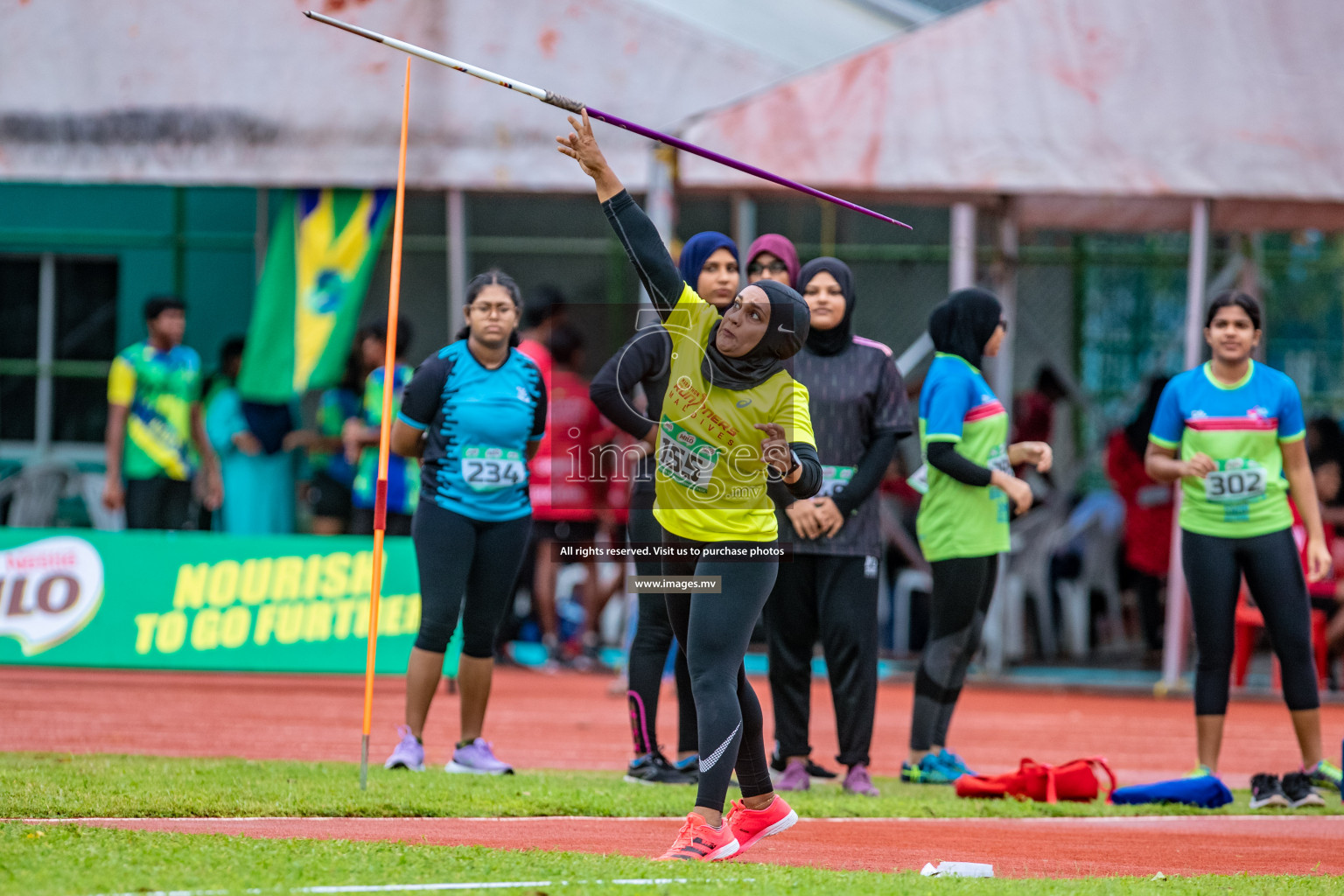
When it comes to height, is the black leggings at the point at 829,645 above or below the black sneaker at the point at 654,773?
above

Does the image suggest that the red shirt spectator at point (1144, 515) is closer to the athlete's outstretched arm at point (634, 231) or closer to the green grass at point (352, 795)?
the green grass at point (352, 795)

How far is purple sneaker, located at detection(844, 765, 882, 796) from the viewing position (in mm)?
7121

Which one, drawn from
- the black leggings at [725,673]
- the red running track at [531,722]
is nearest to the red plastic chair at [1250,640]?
the red running track at [531,722]

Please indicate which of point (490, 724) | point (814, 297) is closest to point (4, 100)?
point (490, 724)

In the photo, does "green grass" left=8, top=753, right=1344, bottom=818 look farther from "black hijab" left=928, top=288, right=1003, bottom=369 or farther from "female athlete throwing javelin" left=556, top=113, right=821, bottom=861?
"black hijab" left=928, top=288, right=1003, bottom=369

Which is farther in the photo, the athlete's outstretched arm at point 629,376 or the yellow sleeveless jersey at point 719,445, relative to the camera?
the athlete's outstretched arm at point 629,376

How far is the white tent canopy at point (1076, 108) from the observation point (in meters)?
11.5

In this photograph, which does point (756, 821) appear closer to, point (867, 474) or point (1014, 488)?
point (867, 474)

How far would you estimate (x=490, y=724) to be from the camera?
9.44 meters

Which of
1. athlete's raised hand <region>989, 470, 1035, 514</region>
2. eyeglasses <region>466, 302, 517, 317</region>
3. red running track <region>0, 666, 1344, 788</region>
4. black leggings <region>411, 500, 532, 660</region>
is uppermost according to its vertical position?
eyeglasses <region>466, 302, 517, 317</region>

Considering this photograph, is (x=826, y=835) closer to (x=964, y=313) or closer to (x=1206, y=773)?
(x=1206, y=773)

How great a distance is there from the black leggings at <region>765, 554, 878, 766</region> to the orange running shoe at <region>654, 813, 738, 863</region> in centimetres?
208

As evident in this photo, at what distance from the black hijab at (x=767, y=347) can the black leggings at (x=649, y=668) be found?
1.85 m

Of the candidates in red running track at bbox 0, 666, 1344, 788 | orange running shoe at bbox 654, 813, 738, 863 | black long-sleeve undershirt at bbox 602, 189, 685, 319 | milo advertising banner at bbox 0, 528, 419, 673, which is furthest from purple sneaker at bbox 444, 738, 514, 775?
milo advertising banner at bbox 0, 528, 419, 673
